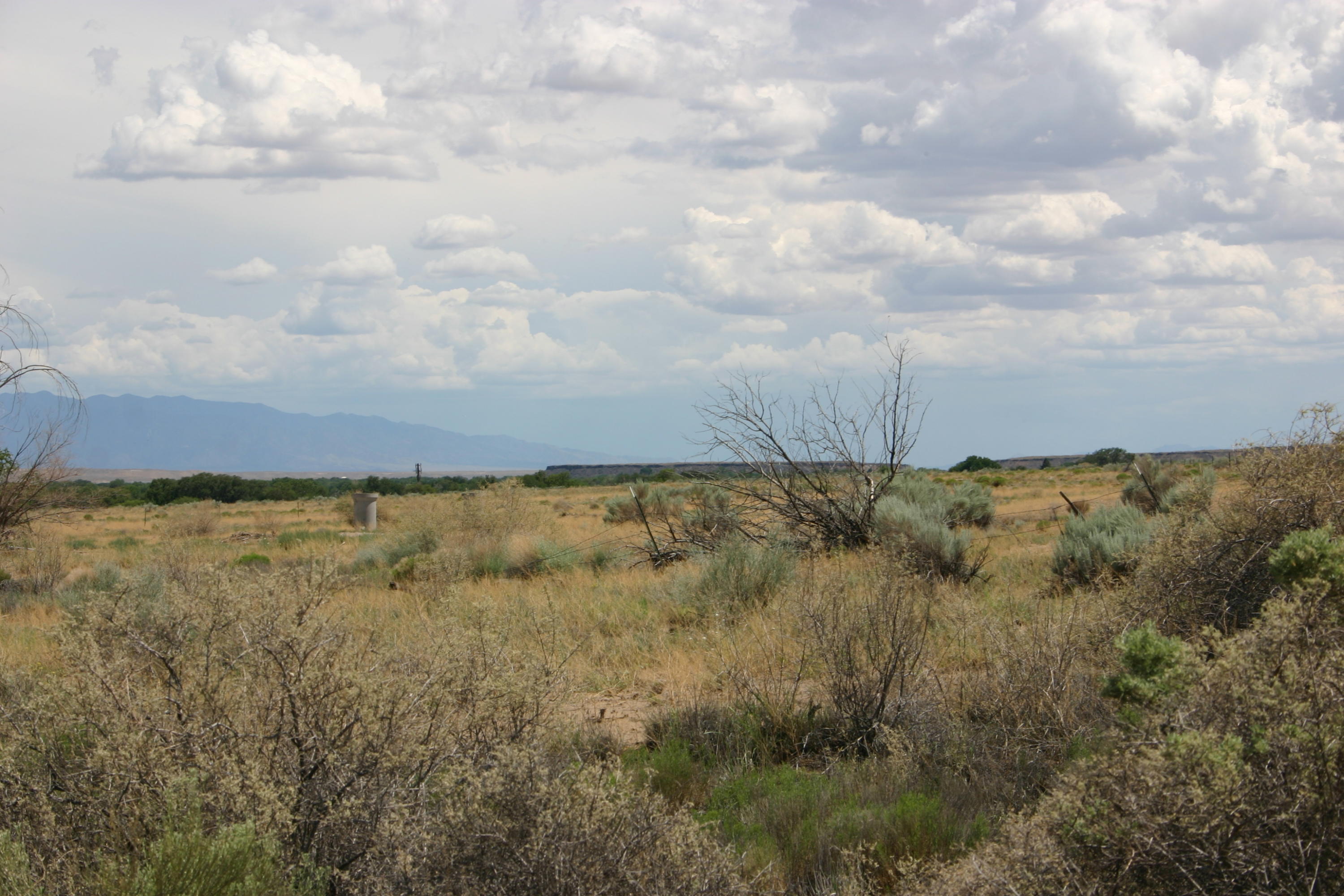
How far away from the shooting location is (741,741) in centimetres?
669

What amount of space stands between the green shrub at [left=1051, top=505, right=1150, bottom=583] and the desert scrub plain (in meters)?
2.46

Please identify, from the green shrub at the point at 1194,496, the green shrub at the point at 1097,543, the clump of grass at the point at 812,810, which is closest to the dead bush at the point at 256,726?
the clump of grass at the point at 812,810

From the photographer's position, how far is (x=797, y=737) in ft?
22.7

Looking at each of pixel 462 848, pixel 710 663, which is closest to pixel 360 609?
pixel 710 663

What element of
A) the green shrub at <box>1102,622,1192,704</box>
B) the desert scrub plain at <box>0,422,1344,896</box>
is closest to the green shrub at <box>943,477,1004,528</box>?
the desert scrub plain at <box>0,422,1344,896</box>

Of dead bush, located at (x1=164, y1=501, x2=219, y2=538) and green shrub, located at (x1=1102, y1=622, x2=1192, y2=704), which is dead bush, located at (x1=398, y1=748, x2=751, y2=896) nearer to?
green shrub, located at (x1=1102, y1=622, x2=1192, y2=704)

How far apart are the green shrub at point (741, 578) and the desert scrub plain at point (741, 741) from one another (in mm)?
1844

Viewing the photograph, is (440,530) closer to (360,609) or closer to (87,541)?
(360,609)

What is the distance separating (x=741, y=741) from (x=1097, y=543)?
6.55m

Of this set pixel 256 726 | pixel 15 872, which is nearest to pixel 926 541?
pixel 256 726

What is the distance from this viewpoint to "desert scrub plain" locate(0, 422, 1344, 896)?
2.89 m

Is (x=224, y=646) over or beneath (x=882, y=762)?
over

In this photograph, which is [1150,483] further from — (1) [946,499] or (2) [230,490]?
(2) [230,490]

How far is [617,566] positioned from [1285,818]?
1405cm
